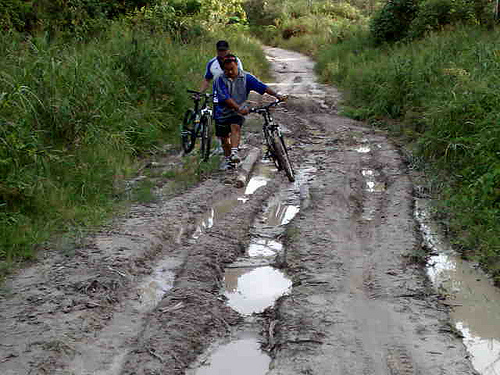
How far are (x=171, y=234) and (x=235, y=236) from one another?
2.16 ft

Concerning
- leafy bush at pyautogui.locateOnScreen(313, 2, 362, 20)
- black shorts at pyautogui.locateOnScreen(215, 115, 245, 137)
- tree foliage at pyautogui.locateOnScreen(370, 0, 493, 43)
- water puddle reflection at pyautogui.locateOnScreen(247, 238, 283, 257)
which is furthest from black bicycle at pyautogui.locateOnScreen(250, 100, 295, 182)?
leafy bush at pyautogui.locateOnScreen(313, 2, 362, 20)

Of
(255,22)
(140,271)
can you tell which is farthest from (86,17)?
(255,22)

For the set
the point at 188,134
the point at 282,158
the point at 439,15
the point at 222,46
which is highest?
the point at 439,15

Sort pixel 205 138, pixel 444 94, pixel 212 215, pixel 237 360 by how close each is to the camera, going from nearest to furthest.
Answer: pixel 237 360
pixel 212 215
pixel 205 138
pixel 444 94

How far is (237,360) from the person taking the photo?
3748 millimetres

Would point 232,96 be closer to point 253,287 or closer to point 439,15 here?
point 253,287

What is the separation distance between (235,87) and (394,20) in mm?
10896

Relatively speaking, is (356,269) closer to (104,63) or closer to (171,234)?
(171,234)

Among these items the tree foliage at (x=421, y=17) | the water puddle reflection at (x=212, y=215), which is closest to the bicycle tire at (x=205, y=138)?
the water puddle reflection at (x=212, y=215)

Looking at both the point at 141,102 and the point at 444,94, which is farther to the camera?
the point at 141,102

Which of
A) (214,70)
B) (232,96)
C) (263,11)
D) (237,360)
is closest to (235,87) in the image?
(232,96)

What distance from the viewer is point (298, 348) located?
375cm

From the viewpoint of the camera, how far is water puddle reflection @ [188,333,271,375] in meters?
3.62

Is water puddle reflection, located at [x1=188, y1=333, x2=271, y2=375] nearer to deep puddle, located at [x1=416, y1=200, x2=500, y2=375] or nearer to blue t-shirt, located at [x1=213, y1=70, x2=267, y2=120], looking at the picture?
deep puddle, located at [x1=416, y1=200, x2=500, y2=375]
